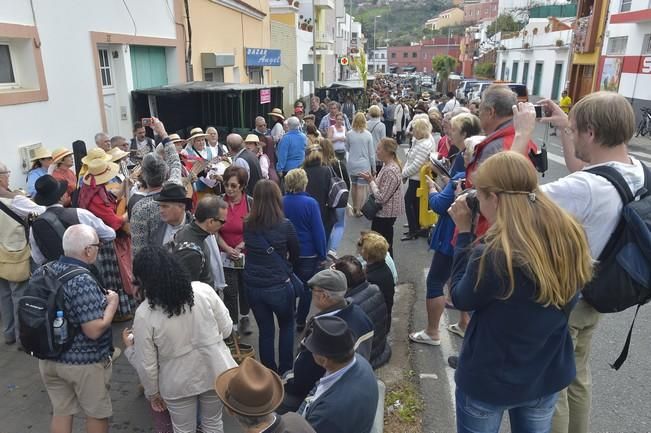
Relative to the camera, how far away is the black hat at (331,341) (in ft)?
7.03

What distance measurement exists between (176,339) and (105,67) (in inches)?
295

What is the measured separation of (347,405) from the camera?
2.11 m

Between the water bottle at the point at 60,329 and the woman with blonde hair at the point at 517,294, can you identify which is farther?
the water bottle at the point at 60,329

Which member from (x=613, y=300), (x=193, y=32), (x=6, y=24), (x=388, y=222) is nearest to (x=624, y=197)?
(x=613, y=300)

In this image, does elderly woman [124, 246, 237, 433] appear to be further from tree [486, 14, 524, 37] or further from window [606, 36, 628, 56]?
tree [486, 14, 524, 37]

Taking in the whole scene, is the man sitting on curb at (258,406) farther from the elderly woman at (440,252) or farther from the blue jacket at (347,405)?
the elderly woman at (440,252)

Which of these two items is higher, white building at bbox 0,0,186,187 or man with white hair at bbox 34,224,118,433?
white building at bbox 0,0,186,187

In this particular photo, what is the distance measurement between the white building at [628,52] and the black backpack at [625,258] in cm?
2097

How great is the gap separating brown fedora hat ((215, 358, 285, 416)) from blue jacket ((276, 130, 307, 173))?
20.5 feet

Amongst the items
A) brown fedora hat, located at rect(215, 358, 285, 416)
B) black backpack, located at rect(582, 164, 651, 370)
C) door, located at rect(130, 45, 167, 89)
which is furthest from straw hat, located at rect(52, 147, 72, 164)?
black backpack, located at rect(582, 164, 651, 370)

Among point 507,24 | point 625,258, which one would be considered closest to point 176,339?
point 625,258

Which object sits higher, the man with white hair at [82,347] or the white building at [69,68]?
the white building at [69,68]

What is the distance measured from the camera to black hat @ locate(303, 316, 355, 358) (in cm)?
214

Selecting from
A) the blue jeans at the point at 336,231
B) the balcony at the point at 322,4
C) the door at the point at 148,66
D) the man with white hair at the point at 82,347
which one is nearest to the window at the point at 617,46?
the balcony at the point at 322,4
